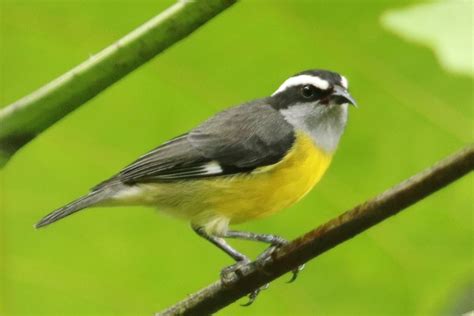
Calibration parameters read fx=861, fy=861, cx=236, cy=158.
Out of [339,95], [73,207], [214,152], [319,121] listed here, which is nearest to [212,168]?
[214,152]

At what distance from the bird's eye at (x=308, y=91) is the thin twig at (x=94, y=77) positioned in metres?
1.10

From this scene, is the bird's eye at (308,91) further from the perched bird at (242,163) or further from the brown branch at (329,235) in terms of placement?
the brown branch at (329,235)

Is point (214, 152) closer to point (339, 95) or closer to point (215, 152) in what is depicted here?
point (215, 152)

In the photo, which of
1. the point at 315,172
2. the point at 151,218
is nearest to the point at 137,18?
the point at 151,218

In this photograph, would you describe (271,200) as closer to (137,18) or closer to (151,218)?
(151,218)

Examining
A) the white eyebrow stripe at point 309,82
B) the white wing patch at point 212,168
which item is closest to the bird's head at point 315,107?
the white eyebrow stripe at point 309,82

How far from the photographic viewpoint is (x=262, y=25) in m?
1.03

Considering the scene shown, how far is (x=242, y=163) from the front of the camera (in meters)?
1.76

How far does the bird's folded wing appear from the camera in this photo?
173 centimetres

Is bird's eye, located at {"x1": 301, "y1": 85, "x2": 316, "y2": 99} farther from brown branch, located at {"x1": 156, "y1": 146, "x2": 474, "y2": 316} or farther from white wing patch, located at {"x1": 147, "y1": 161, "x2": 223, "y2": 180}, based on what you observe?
brown branch, located at {"x1": 156, "y1": 146, "x2": 474, "y2": 316}

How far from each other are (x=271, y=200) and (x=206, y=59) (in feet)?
2.11

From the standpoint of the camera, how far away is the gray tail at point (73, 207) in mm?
1064

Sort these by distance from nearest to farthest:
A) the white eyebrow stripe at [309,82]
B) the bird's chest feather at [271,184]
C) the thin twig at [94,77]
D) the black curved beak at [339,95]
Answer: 1. the thin twig at [94,77]
2. the black curved beak at [339,95]
3. the white eyebrow stripe at [309,82]
4. the bird's chest feather at [271,184]

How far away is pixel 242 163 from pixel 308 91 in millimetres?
202
